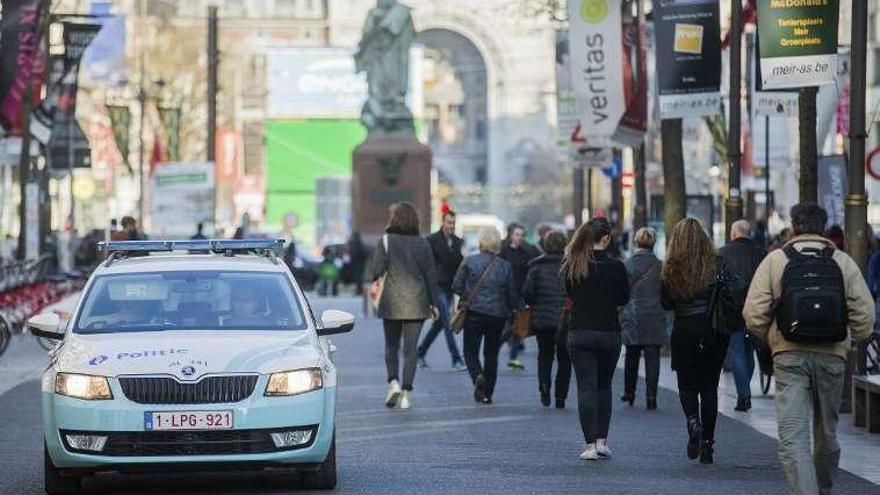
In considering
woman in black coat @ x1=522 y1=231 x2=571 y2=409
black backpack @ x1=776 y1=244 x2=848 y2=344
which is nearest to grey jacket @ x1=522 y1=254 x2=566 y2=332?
woman in black coat @ x1=522 y1=231 x2=571 y2=409

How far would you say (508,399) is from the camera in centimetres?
2433

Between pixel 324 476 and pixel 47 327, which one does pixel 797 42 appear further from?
pixel 47 327

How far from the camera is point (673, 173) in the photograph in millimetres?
34406

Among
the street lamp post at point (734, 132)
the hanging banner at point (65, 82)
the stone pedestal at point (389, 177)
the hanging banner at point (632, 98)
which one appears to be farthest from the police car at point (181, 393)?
the stone pedestal at point (389, 177)

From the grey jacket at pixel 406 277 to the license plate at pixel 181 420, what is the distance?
7.76 m

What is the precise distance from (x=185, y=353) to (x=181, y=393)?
28 centimetres

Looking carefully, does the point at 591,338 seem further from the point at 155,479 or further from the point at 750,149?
the point at 750,149

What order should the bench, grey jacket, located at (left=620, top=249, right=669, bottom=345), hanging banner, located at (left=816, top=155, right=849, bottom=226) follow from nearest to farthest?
the bench < grey jacket, located at (left=620, top=249, right=669, bottom=345) < hanging banner, located at (left=816, top=155, right=849, bottom=226)

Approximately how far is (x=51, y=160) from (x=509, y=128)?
96.5 meters

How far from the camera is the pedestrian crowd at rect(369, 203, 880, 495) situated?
13648 millimetres

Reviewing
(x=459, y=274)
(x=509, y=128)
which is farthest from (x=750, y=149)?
(x=509, y=128)

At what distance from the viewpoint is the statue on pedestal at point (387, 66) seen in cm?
6150

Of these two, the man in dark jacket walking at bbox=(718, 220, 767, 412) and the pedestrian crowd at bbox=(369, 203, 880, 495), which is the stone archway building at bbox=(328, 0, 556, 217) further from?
the man in dark jacket walking at bbox=(718, 220, 767, 412)

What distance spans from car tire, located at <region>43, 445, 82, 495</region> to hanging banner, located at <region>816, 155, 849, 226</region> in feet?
48.6
